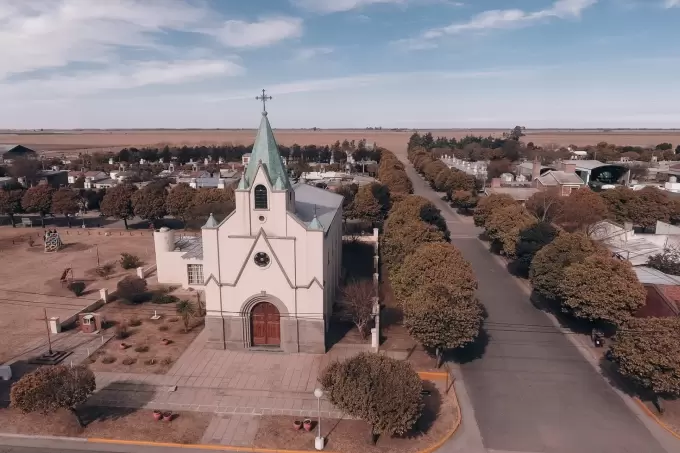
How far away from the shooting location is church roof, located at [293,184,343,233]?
32219 mm

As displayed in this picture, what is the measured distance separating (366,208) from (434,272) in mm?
31181

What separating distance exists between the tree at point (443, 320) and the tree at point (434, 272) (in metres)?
2.24

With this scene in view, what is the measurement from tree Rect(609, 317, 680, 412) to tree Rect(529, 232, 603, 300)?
9796 mm

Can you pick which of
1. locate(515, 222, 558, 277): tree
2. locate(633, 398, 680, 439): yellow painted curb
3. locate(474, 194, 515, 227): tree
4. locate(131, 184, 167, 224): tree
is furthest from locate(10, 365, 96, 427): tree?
locate(474, 194, 515, 227): tree

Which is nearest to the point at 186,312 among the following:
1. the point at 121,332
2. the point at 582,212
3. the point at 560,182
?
the point at 121,332

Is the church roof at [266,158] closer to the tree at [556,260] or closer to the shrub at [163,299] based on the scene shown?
the shrub at [163,299]

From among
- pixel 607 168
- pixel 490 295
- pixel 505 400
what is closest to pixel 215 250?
pixel 505 400

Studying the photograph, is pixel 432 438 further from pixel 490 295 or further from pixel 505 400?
pixel 490 295

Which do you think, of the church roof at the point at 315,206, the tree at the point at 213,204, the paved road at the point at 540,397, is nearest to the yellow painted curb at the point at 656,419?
the paved road at the point at 540,397

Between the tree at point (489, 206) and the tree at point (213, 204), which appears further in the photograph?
the tree at point (213, 204)

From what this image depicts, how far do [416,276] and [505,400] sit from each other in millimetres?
9799

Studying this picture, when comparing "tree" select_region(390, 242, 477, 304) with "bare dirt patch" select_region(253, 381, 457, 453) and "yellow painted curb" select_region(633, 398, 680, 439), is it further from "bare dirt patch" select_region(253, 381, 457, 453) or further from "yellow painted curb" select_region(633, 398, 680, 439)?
"yellow painted curb" select_region(633, 398, 680, 439)

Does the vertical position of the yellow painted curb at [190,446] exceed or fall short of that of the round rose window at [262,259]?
it falls short

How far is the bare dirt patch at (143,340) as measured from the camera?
1148 inches
